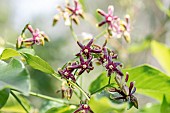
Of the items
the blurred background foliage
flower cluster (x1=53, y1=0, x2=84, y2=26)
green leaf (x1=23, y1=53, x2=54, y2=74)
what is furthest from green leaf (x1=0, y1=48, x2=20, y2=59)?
flower cluster (x1=53, y1=0, x2=84, y2=26)

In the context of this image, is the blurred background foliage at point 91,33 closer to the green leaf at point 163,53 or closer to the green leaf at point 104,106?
the green leaf at point 163,53

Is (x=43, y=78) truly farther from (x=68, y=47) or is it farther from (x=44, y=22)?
(x=44, y=22)

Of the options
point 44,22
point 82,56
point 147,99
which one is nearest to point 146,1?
point 147,99

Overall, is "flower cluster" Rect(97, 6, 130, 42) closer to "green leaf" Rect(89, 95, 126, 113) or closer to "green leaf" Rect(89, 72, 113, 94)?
"green leaf" Rect(89, 72, 113, 94)

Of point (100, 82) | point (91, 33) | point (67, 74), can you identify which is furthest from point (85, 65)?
point (91, 33)

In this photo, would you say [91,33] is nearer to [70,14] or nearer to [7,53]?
[70,14]

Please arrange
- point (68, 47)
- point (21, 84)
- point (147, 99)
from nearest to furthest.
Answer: point (21, 84) → point (147, 99) → point (68, 47)
